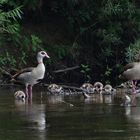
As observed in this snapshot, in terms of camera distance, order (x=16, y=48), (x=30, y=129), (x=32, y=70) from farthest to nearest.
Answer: (x=16, y=48), (x=32, y=70), (x=30, y=129)

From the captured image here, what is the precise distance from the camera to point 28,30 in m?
30.9

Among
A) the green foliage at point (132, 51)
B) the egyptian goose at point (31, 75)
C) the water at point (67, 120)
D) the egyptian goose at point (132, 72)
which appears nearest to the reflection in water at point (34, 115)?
the water at point (67, 120)

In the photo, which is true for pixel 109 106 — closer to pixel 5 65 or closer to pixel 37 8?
pixel 5 65

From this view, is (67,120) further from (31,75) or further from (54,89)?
(54,89)

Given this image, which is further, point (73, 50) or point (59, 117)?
point (73, 50)

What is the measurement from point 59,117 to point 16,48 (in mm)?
12860

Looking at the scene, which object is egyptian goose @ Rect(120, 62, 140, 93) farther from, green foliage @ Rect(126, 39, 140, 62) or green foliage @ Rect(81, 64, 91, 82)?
green foliage @ Rect(81, 64, 91, 82)

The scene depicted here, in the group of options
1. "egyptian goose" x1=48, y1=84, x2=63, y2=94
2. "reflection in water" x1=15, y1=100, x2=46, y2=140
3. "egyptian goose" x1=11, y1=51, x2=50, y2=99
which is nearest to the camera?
"reflection in water" x1=15, y1=100, x2=46, y2=140

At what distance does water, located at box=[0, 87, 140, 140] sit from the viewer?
1387 cm

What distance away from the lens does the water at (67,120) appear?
546 inches

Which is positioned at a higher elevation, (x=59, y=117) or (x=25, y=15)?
(x=25, y=15)

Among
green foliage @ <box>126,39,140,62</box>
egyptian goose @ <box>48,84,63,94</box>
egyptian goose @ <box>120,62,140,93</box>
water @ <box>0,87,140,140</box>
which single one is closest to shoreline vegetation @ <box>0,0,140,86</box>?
green foliage @ <box>126,39,140,62</box>

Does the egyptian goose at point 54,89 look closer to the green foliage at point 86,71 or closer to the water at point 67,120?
the water at point 67,120

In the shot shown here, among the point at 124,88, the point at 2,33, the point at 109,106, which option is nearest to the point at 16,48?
the point at 2,33
